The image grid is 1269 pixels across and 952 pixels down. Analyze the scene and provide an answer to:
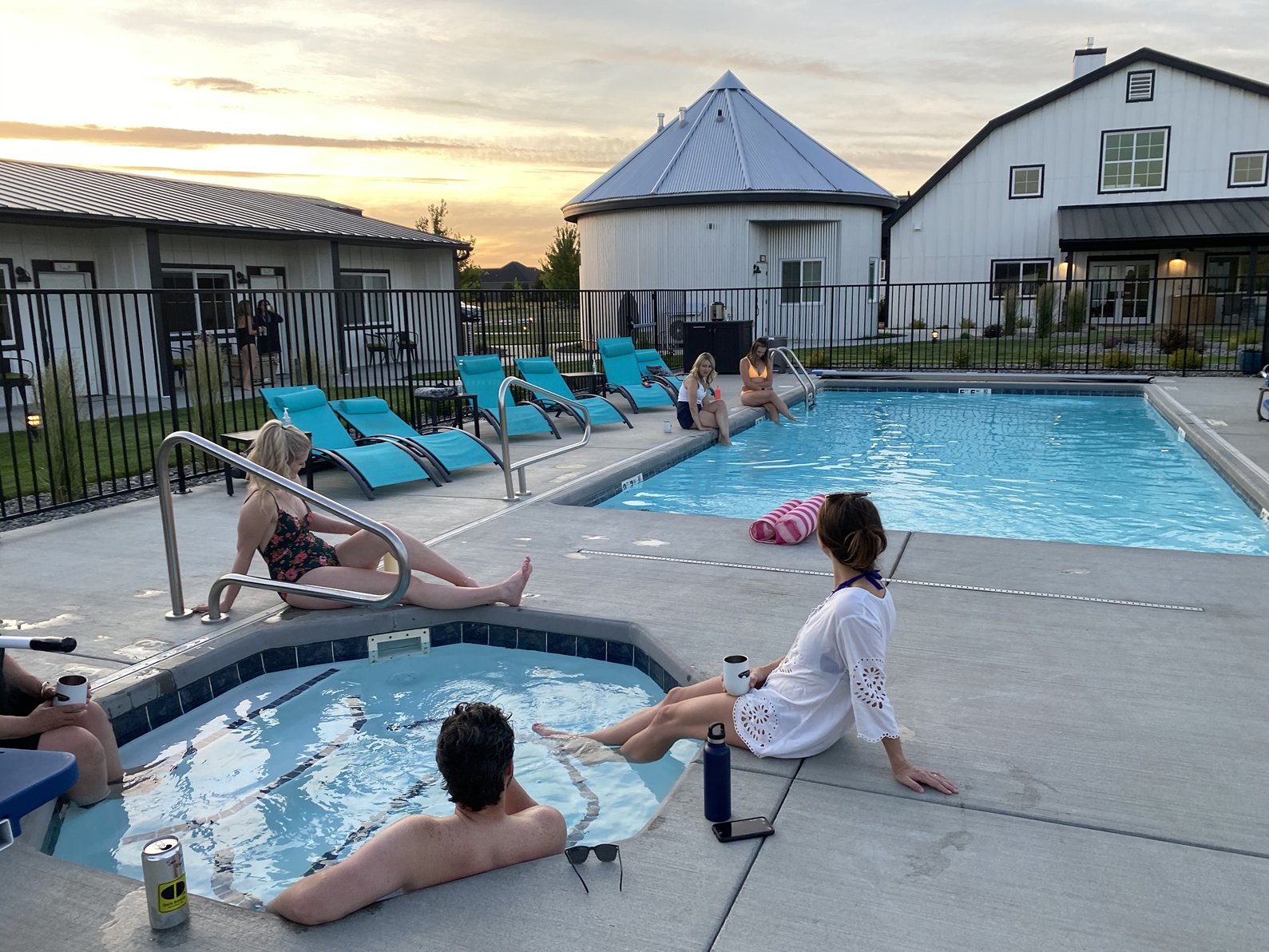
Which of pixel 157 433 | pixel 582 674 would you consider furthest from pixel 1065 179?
pixel 582 674

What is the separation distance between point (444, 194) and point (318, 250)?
3464cm

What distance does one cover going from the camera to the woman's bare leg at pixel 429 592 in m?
4.63

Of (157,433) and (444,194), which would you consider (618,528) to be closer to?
(157,433)

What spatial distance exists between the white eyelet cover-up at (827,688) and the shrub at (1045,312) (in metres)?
19.7

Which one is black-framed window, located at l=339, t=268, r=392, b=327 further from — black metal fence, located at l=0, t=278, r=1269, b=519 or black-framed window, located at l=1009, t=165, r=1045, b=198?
black-framed window, located at l=1009, t=165, r=1045, b=198

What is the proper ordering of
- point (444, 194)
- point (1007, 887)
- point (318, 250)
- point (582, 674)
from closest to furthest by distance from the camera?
point (1007, 887), point (582, 674), point (318, 250), point (444, 194)

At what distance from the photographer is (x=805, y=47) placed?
26516mm

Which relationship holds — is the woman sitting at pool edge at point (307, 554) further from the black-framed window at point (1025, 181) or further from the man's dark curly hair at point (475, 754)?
the black-framed window at point (1025, 181)

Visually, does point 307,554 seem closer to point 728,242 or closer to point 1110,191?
point 728,242

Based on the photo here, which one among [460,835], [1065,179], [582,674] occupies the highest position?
[1065,179]

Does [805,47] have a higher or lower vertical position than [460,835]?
higher

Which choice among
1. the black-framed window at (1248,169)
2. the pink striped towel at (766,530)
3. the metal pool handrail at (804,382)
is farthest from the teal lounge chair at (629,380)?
the black-framed window at (1248,169)

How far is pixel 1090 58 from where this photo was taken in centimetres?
2827

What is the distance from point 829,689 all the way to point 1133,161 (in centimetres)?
2855
